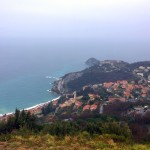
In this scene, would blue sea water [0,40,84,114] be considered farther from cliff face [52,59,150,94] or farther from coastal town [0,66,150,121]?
coastal town [0,66,150,121]

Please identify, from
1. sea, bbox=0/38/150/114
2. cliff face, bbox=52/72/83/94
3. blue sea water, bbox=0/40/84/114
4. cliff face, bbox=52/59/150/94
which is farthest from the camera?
cliff face, bbox=52/72/83/94

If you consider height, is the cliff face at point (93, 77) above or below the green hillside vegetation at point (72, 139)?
below

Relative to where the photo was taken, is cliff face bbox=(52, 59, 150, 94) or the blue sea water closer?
the blue sea water

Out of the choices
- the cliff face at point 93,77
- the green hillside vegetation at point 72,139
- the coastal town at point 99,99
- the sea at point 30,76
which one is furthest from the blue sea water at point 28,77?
the green hillside vegetation at point 72,139

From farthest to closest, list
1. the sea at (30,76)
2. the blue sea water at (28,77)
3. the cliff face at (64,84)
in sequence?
the cliff face at (64,84) → the sea at (30,76) → the blue sea water at (28,77)

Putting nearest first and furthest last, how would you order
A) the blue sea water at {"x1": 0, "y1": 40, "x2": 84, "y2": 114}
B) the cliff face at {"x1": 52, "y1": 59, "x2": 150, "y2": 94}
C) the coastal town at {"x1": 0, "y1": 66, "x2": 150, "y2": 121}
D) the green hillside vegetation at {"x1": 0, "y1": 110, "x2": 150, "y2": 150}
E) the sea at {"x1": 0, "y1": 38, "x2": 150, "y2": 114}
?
the green hillside vegetation at {"x1": 0, "y1": 110, "x2": 150, "y2": 150} → the coastal town at {"x1": 0, "y1": 66, "x2": 150, "y2": 121} → the blue sea water at {"x1": 0, "y1": 40, "x2": 84, "y2": 114} → the sea at {"x1": 0, "y1": 38, "x2": 150, "y2": 114} → the cliff face at {"x1": 52, "y1": 59, "x2": 150, "y2": 94}

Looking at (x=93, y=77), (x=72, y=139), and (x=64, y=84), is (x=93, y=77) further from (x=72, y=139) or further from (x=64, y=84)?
(x=72, y=139)

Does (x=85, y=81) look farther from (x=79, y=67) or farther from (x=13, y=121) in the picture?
(x=13, y=121)

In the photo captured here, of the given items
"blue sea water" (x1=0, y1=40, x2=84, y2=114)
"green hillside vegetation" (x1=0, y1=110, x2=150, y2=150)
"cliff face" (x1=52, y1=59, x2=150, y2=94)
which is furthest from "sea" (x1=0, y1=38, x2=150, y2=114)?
"green hillside vegetation" (x1=0, y1=110, x2=150, y2=150)

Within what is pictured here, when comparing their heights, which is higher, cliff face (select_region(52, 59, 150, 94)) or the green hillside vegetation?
the green hillside vegetation

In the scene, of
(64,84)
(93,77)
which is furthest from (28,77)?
(93,77)

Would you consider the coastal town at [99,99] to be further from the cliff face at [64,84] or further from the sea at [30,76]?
the cliff face at [64,84]
